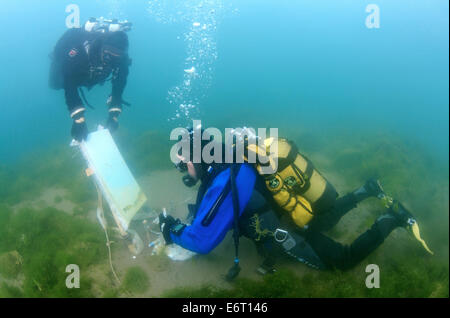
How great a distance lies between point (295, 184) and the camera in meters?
3.97

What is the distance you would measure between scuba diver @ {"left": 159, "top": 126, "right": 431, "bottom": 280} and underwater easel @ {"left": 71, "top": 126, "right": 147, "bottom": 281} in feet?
3.08

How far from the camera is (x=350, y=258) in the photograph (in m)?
4.06

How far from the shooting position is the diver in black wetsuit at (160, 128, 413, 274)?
346 cm

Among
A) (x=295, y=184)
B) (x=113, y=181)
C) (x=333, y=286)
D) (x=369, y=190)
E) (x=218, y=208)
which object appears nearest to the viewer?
(x=218, y=208)

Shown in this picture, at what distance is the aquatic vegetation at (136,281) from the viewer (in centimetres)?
420

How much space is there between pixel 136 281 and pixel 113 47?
4.25m

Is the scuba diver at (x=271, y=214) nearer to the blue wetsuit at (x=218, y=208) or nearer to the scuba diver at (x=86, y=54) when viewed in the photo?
the blue wetsuit at (x=218, y=208)

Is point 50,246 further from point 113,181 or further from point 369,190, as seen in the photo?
point 369,190

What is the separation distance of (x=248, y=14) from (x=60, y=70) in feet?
375

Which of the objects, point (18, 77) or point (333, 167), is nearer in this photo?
point (333, 167)

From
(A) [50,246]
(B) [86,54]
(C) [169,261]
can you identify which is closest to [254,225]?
(C) [169,261]

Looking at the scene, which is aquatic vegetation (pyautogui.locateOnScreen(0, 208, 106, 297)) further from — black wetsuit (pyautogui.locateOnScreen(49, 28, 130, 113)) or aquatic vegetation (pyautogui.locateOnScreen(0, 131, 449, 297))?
black wetsuit (pyautogui.locateOnScreen(49, 28, 130, 113))
